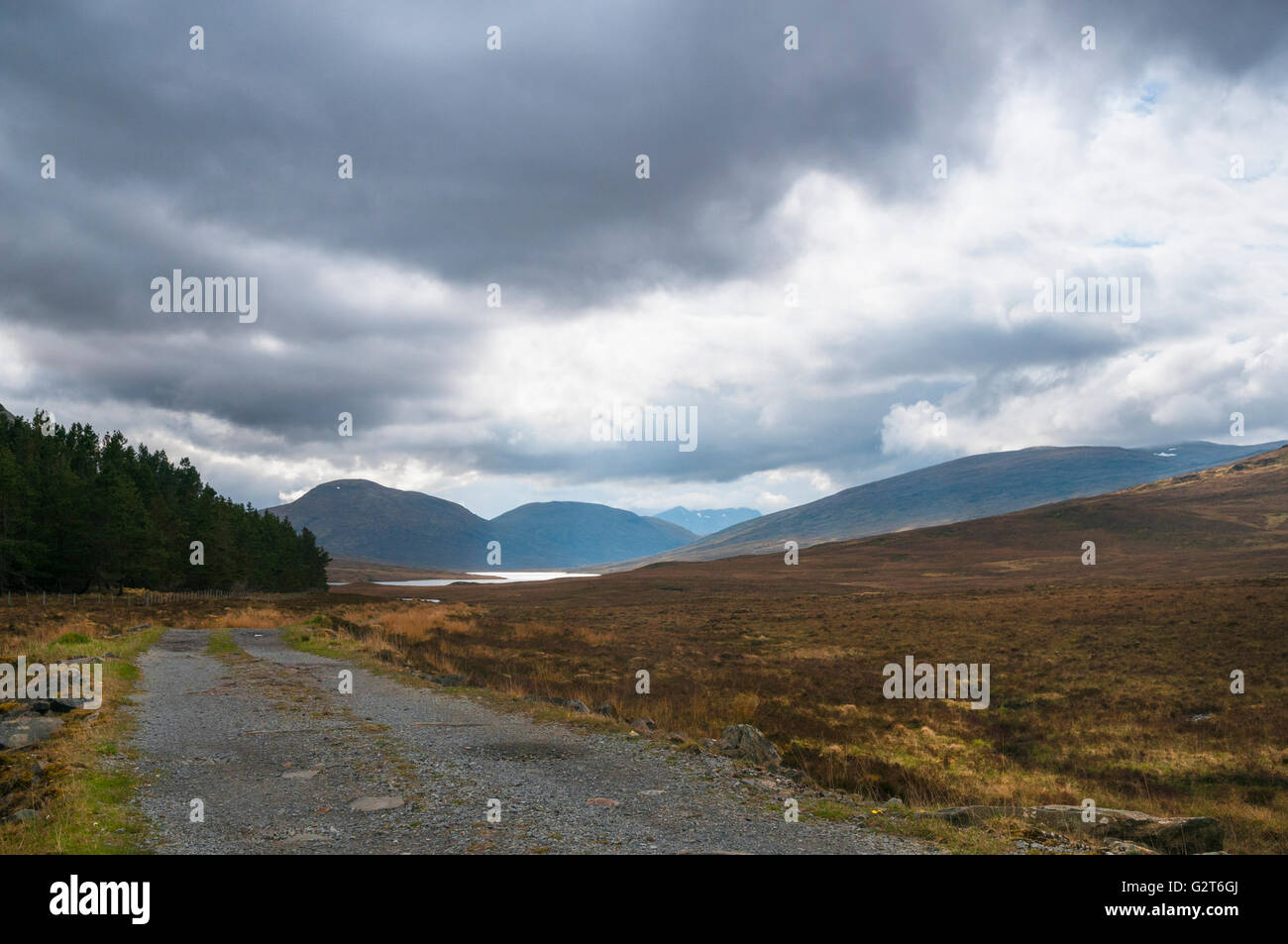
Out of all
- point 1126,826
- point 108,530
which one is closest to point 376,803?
point 1126,826

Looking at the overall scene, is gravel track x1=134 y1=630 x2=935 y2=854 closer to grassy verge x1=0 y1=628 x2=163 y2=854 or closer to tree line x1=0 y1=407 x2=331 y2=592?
grassy verge x1=0 y1=628 x2=163 y2=854

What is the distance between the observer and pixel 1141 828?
9.84 metres

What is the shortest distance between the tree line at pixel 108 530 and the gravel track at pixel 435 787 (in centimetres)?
6899

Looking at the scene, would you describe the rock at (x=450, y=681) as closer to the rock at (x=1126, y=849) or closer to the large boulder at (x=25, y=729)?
the large boulder at (x=25, y=729)

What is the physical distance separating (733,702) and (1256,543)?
142 m

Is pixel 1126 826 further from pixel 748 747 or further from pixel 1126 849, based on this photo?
pixel 748 747

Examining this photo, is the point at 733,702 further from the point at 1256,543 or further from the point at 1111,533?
the point at 1111,533

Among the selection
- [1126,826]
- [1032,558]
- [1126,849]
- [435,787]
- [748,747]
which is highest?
[435,787]

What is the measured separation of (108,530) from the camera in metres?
72.4

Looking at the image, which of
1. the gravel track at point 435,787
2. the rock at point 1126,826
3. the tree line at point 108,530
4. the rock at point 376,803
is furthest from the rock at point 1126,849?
the tree line at point 108,530

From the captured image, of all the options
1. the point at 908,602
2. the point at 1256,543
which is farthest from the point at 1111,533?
the point at 908,602

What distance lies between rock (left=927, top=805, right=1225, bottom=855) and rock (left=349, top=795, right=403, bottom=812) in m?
7.55

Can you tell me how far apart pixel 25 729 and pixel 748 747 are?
14.3 metres
